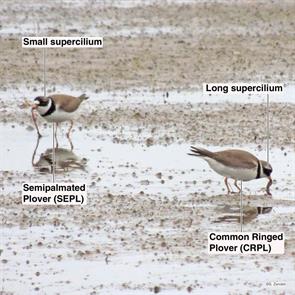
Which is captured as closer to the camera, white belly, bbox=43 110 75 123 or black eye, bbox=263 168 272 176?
black eye, bbox=263 168 272 176

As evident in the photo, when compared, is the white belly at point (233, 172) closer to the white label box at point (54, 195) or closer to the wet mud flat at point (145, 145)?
the wet mud flat at point (145, 145)

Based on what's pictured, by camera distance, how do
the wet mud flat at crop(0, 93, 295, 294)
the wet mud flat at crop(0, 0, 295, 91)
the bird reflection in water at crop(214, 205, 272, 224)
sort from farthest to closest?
the wet mud flat at crop(0, 0, 295, 91)
the bird reflection in water at crop(214, 205, 272, 224)
the wet mud flat at crop(0, 93, 295, 294)

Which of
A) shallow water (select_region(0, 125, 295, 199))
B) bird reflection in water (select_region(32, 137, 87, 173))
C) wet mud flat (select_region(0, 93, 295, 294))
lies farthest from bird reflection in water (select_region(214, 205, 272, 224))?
bird reflection in water (select_region(32, 137, 87, 173))

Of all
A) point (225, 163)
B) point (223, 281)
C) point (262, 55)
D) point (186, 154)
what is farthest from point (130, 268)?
point (262, 55)

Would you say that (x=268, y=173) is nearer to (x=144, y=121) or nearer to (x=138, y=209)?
(x=138, y=209)

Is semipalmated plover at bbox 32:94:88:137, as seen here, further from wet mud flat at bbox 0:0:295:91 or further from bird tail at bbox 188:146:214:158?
wet mud flat at bbox 0:0:295:91

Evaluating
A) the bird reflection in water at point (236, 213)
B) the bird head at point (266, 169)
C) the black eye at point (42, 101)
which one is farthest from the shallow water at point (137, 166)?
the bird reflection in water at point (236, 213)

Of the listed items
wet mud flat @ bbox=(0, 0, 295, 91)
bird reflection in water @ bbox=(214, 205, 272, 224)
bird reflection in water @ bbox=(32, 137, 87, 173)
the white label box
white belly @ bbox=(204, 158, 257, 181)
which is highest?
wet mud flat @ bbox=(0, 0, 295, 91)

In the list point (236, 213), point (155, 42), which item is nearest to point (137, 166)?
point (236, 213)

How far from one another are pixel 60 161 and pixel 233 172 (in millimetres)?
2327

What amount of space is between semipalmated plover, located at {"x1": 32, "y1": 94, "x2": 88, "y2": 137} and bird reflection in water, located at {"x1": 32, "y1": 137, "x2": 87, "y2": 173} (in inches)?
30.3

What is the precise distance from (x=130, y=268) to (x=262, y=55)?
11.2 metres

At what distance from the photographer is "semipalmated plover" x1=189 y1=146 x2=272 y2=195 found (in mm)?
14648

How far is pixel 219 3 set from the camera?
2789 cm
